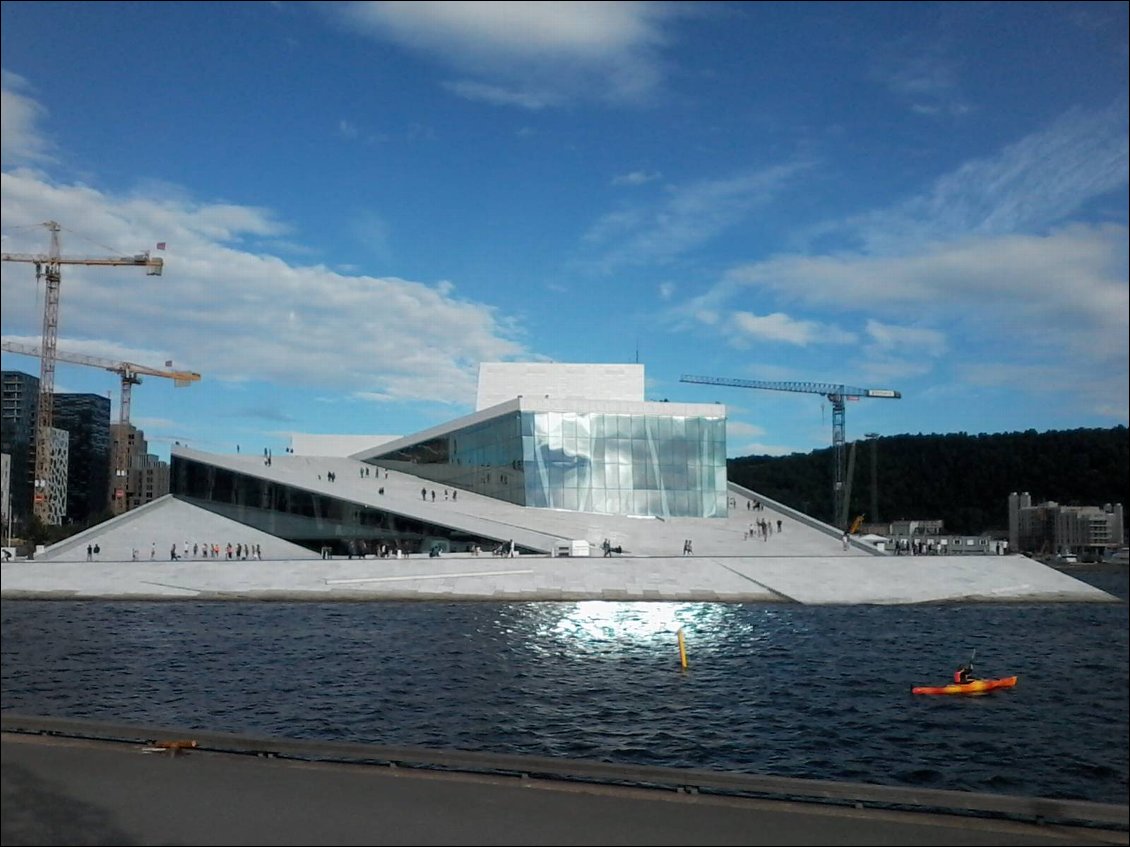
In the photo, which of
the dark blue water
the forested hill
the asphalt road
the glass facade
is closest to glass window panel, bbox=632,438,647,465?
the glass facade

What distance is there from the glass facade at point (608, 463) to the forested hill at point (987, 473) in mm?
5989

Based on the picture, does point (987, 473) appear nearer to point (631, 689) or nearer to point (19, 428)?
point (631, 689)

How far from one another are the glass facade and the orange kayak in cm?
2211

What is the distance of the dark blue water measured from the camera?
8.73 m

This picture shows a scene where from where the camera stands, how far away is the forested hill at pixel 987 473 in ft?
51.1

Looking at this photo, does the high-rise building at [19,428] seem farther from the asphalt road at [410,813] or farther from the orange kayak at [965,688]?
the orange kayak at [965,688]

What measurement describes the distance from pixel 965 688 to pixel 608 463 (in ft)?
76.3

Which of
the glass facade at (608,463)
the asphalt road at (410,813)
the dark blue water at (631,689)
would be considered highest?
the glass facade at (608,463)

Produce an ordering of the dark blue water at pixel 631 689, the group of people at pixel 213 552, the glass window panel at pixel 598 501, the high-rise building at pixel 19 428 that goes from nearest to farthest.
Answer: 1. the high-rise building at pixel 19 428
2. the dark blue water at pixel 631 689
3. the group of people at pixel 213 552
4. the glass window panel at pixel 598 501

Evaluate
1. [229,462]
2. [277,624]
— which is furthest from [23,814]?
[229,462]

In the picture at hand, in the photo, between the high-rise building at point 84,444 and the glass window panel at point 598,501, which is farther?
the glass window panel at point 598,501

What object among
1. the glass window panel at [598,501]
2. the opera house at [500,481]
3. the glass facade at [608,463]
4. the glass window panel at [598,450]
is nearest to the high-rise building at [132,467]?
the opera house at [500,481]

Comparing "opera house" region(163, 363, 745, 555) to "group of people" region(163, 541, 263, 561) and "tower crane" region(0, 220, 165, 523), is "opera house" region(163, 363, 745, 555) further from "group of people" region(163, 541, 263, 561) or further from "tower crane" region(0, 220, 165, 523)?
"tower crane" region(0, 220, 165, 523)

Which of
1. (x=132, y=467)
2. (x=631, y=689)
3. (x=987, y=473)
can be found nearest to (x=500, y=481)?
(x=987, y=473)
